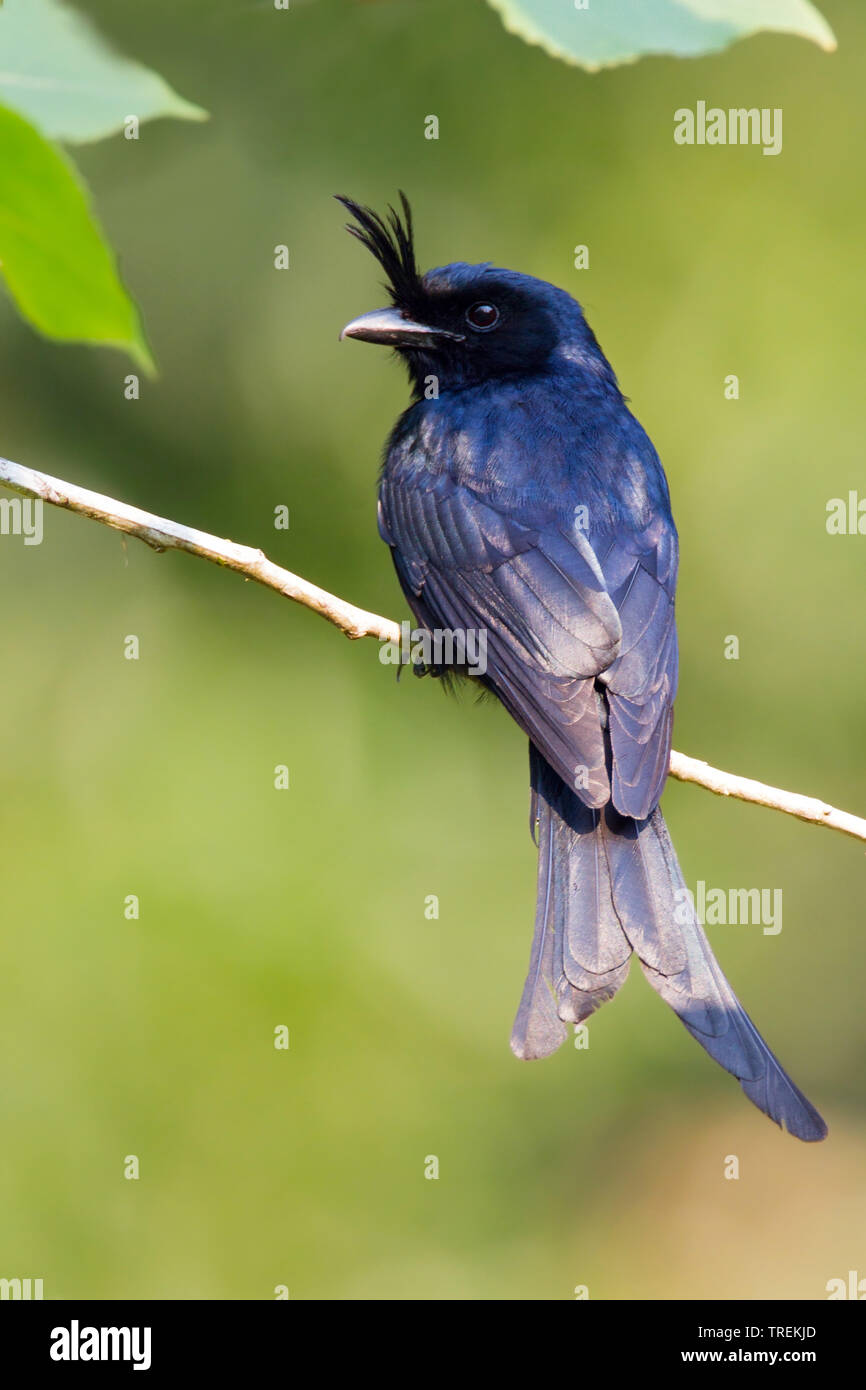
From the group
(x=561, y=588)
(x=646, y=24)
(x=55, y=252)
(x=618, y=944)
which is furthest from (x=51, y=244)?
(x=561, y=588)

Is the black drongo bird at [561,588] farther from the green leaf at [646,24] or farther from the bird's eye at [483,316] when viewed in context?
the green leaf at [646,24]

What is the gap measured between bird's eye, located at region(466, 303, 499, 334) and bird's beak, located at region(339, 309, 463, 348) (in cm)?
6

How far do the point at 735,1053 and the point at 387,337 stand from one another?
2.12 metres

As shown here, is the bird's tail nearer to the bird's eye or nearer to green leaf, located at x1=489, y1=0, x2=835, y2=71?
the bird's eye

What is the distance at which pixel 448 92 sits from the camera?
590 centimetres

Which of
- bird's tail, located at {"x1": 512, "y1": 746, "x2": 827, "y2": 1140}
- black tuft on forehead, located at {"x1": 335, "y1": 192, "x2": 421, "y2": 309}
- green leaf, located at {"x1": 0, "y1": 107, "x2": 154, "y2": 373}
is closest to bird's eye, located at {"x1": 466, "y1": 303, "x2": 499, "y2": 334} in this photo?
black tuft on forehead, located at {"x1": 335, "y1": 192, "x2": 421, "y2": 309}

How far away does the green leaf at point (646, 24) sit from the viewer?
58 centimetres

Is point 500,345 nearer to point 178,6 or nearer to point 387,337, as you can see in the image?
point 387,337

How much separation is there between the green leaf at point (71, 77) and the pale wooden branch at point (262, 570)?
1724 millimetres

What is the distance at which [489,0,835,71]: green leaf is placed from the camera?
58cm

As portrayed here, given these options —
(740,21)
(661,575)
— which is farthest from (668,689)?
(740,21)

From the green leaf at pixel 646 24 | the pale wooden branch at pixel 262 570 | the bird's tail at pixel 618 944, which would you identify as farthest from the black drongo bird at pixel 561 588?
the green leaf at pixel 646 24

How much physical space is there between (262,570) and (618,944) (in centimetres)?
100

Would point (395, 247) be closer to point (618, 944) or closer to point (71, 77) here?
point (618, 944)
